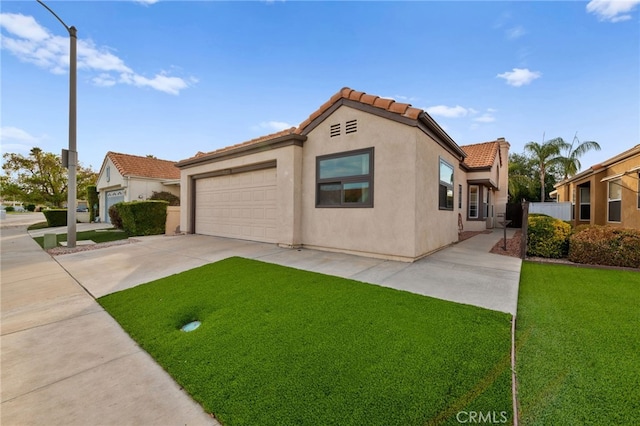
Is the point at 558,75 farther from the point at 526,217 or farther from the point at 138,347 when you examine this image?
the point at 138,347

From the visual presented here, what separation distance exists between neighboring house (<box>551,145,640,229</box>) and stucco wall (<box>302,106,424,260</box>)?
8539 millimetres

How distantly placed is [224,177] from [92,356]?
30.1 ft

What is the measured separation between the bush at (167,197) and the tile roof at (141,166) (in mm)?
1487

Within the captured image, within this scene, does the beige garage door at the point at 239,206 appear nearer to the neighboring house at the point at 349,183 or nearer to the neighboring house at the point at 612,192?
the neighboring house at the point at 349,183

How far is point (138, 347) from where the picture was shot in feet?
10.3

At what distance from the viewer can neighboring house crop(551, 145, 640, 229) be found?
9234mm

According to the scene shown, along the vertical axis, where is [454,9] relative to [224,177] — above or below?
above

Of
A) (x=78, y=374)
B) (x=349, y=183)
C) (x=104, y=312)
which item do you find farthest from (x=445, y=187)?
(x=78, y=374)

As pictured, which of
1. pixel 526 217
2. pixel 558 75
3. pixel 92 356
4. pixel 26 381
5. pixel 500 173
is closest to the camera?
pixel 26 381

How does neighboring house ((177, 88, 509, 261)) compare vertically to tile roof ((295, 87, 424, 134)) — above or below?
below

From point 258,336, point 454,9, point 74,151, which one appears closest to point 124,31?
point 74,151

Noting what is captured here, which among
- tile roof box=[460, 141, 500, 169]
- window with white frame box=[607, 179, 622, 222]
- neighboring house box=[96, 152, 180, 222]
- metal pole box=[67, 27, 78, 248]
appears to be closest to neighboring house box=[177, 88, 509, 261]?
metal pole box=[67, 27, 78, 248]

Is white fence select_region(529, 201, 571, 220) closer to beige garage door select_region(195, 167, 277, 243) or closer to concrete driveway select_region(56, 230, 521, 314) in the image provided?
concrete driveway select_region(56, 230, 521, 314)

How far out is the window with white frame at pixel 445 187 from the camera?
8.49m
